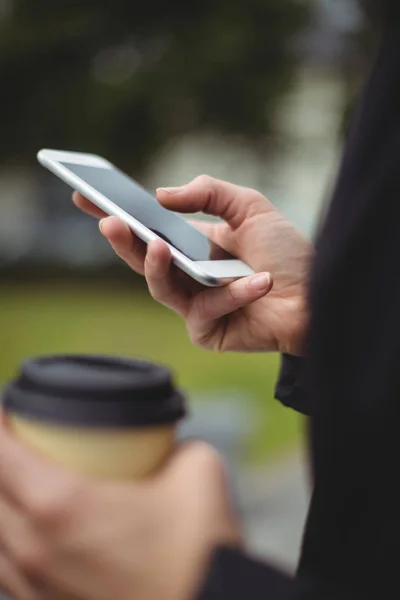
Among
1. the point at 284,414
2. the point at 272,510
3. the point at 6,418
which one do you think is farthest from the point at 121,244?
the point at 284,414

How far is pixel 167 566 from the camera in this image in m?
0.57

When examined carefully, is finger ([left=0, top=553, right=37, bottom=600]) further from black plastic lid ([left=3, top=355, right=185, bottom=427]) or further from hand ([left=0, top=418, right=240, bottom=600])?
black plastic lid ([left=3, top=355, right=185, bottom=427])


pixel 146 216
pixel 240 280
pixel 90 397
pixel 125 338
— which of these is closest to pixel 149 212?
pixel 146 216

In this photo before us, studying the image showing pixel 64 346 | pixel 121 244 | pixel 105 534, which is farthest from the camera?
pixel 64 346

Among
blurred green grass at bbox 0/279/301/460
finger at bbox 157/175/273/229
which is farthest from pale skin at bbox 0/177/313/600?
blurred green grass at bbox 0/279/301/460

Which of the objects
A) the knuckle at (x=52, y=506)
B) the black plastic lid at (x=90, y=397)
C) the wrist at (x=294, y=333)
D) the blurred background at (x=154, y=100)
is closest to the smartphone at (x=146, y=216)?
the wrist at (x=294, y=333)

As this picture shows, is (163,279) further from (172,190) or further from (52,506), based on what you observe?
(52,506)

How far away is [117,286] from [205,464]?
7.88 metres

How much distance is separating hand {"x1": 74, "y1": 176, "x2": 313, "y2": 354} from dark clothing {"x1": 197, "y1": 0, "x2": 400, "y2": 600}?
0.43 metres

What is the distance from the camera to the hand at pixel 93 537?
566 mm

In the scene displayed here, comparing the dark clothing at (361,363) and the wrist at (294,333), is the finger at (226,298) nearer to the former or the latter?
the wrist at (294,333)

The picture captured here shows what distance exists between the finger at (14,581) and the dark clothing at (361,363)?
13cm

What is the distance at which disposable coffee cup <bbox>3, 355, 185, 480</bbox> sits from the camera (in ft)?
1.95

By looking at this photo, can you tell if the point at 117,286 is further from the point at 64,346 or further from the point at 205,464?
the point at 205,464
